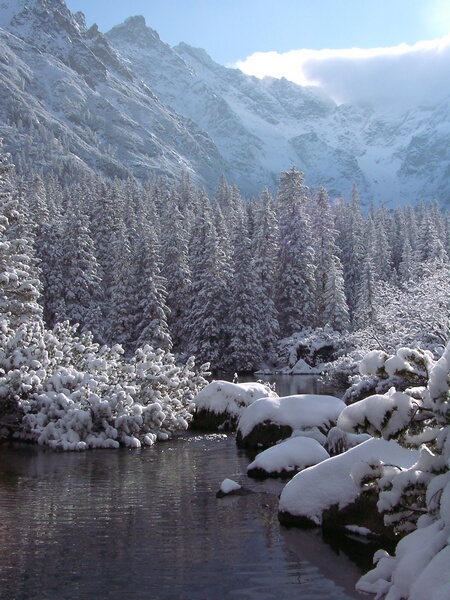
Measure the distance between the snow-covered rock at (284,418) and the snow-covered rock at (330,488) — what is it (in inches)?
265

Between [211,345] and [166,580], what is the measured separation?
43.0m

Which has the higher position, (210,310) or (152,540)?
(210,310)

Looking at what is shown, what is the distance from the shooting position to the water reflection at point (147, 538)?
8930 millimetres

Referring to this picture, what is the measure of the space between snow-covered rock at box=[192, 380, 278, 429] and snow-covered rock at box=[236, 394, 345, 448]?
3722 mm

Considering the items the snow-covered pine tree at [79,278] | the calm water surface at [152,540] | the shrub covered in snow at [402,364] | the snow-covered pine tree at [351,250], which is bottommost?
the calm water surface at [152,540]

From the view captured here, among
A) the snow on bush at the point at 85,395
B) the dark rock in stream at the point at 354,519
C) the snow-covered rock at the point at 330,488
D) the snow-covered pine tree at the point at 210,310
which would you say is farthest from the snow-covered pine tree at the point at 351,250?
the dark rock in stream at the point at 354,519

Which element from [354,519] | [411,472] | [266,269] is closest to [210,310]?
[266,269]

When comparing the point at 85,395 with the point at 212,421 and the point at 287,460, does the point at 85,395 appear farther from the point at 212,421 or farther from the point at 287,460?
the point at 287,460

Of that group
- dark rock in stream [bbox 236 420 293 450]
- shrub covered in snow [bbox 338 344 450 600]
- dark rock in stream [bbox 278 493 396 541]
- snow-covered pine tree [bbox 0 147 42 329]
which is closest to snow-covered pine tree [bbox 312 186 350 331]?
dark rock in stream [bbox 236 420 293 450]

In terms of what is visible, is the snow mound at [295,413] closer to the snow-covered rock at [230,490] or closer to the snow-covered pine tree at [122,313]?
the snow-covered rock at [230,490]

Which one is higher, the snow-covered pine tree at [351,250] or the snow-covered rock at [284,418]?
the snow-covered pine tree at [351,250]

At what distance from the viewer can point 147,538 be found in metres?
11.0

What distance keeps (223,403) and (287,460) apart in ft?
28.0

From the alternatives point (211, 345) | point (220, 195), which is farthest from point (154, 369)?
point (220, 195)
